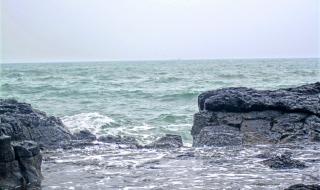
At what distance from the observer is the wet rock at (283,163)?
7.79m

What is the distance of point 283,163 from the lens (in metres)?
7.90

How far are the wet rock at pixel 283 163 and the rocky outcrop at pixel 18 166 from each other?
3765 mm

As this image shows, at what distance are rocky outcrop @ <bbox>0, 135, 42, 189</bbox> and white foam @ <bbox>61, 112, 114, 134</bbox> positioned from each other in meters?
8.55

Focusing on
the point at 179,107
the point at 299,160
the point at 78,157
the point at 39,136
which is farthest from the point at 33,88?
the point at 299,160

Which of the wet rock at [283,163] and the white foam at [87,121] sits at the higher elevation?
the wet rock at [283,163]

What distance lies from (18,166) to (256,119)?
6.18 m

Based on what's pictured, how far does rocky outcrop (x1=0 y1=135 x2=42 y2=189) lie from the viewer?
6.90m

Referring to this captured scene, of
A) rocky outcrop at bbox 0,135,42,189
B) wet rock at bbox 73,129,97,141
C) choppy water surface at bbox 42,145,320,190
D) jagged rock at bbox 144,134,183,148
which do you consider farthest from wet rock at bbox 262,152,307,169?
wet rock at bbox 73,129,97,141

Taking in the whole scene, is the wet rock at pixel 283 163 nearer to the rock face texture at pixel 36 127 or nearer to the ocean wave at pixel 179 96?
the rock face texture at pixel 36 127

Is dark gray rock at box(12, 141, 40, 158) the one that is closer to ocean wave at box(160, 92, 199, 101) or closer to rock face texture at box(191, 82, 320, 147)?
rock face texture at box(191, 82, 320, 147)

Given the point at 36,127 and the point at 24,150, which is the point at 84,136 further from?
the point at 24,150

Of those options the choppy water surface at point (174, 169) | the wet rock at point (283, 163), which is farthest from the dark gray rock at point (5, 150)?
the wet rock at point (283, 163)

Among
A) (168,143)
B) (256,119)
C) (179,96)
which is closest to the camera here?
(168,143)

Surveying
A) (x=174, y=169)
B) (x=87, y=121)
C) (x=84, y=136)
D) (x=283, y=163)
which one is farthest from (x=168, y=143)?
(x=87, y=121)
